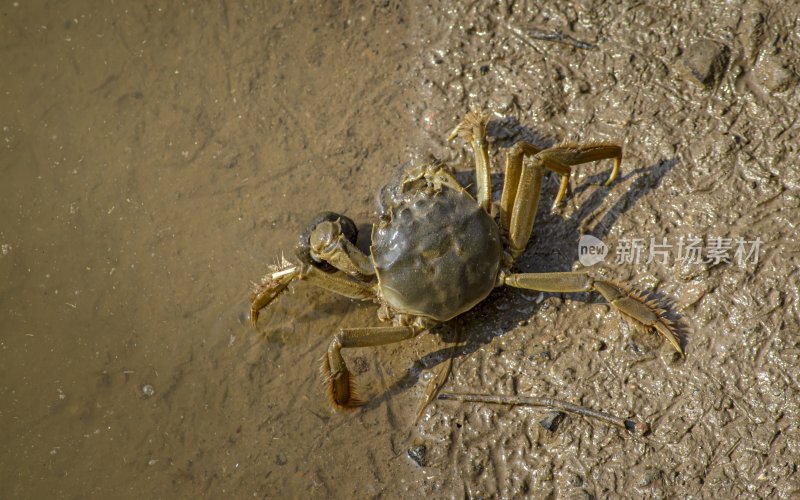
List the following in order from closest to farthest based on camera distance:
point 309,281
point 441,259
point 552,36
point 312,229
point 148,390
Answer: point 441,259 < point 309,281 < point 312,229 < point 148,390 < point 552,36

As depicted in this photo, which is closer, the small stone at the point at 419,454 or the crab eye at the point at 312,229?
the small stone at the point at 419,454

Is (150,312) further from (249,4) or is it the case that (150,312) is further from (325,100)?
(249,4)

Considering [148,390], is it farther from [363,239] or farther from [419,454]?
[419,454]

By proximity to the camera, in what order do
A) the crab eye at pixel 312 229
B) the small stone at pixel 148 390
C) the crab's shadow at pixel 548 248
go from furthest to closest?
the small stone at pixel 148 390 → the crab eye at pixel 312 229 → the crab's shadow at pixel 548 248

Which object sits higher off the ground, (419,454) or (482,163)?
(482,163)

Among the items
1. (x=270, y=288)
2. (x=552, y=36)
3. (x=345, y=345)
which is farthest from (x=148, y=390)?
(x=552, y=36)

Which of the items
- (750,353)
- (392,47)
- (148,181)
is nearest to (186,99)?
(148,181)

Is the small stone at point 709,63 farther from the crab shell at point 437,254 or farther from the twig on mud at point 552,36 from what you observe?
the crab shell at point 437,254

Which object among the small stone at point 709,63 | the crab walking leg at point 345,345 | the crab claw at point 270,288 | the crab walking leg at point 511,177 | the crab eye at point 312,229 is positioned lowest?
the crab walking leg at point 345,345

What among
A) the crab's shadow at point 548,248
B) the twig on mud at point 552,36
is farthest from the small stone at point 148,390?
the twig on mud at point 552,36
